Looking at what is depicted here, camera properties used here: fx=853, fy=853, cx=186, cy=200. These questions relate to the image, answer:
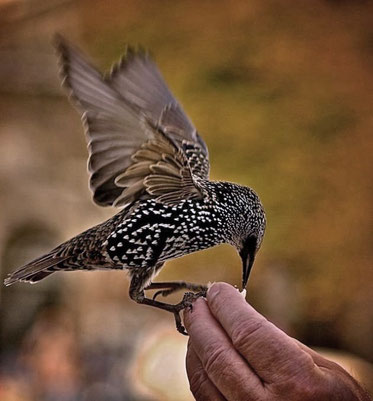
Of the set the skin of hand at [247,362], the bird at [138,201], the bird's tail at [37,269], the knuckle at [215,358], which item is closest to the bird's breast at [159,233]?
the bird at [138,201]

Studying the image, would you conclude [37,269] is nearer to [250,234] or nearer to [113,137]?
[113,137]

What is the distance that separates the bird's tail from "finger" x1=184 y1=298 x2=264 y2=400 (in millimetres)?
663

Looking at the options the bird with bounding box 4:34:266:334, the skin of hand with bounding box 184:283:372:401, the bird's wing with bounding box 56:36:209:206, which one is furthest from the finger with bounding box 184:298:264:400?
the bird's wing with bounding box 56:36:209:206

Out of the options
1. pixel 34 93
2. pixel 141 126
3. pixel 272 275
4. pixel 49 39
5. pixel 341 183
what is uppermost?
pixel 141 126

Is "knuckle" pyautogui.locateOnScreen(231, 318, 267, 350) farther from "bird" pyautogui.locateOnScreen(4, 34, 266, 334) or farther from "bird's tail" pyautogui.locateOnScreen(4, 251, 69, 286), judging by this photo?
"bird's tail" pyautogui.locateOnScreen(4, 251, 69, 286)

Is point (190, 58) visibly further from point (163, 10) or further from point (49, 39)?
point (49, 39)

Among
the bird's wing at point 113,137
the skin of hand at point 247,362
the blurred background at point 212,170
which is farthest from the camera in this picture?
the blurred background at point 212,170

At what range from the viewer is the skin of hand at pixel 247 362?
5.09ft

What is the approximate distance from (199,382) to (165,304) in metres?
0.48

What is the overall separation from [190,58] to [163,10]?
567 millimetres

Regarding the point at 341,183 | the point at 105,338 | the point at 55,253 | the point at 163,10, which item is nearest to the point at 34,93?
the point at 163,10

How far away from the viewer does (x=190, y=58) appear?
648cm

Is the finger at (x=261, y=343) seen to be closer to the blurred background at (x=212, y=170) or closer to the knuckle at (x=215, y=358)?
the knuckle at (x=215, y=358)

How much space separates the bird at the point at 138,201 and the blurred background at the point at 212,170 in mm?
3256
